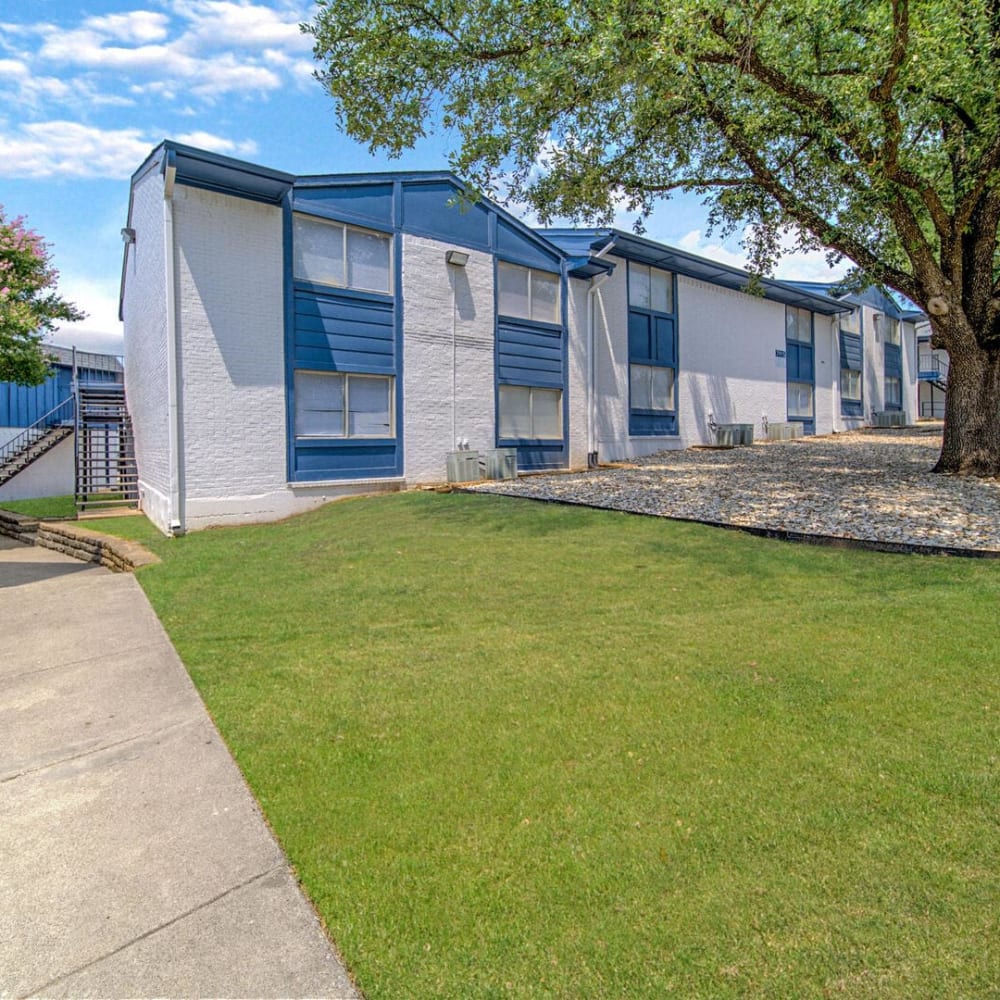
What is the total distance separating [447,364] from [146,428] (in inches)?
263

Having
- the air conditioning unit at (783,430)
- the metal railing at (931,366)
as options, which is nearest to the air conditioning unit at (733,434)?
the air conditioning unit at (783,430)

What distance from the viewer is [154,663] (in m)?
4.98

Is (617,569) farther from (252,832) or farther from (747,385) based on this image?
(747,385)

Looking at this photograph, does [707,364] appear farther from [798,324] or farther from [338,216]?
[338,216]

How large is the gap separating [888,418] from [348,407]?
1048 inches

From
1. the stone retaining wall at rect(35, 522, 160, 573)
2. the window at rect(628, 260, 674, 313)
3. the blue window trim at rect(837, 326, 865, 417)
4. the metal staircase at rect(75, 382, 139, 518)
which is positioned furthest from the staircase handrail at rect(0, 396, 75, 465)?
the blue window trim at rect(837, 326, 865, 417)

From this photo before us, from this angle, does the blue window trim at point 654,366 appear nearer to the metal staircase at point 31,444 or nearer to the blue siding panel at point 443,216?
the blue siding panel at point 443,216

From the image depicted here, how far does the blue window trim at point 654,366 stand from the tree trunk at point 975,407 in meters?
8.87

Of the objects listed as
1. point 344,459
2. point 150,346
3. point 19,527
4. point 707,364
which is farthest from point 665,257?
point 19,527

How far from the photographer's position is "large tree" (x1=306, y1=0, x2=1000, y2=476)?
26.2 ft

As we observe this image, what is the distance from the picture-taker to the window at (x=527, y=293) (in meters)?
16.2

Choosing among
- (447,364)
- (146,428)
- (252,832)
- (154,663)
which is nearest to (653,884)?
(252,832)

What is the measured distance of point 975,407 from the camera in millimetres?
11336

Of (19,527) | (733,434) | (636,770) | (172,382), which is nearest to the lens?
(636,770)
